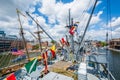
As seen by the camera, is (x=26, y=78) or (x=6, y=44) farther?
(x=6, y=44)

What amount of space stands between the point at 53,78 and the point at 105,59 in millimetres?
A: 6698

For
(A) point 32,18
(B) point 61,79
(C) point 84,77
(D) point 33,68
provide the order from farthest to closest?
(A) point 32,18 < (B) point 61,79 < (C) point 84,77 < (D) point 33,68

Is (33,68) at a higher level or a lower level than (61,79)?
higher

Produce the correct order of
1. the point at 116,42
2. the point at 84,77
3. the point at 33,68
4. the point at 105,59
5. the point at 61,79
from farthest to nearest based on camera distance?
the point at 116,42 → the point at 105,59 → the point at 61,79 → the point at 84,77 → the point at 33,68

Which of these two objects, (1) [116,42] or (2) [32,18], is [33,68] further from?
(1) [116,42]

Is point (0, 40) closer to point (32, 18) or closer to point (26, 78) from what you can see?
point (32, 18)

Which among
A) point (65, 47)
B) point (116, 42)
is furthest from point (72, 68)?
point (116, 42)

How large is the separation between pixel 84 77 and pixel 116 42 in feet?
Answer: 335

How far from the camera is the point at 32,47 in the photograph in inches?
4274

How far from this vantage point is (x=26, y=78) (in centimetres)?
1147

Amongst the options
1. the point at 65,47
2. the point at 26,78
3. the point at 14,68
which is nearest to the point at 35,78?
the point at 26,78

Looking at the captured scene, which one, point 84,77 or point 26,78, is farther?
point 26,78

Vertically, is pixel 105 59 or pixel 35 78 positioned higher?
pixel 105 59

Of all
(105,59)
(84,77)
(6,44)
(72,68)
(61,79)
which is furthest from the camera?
(6,44)
